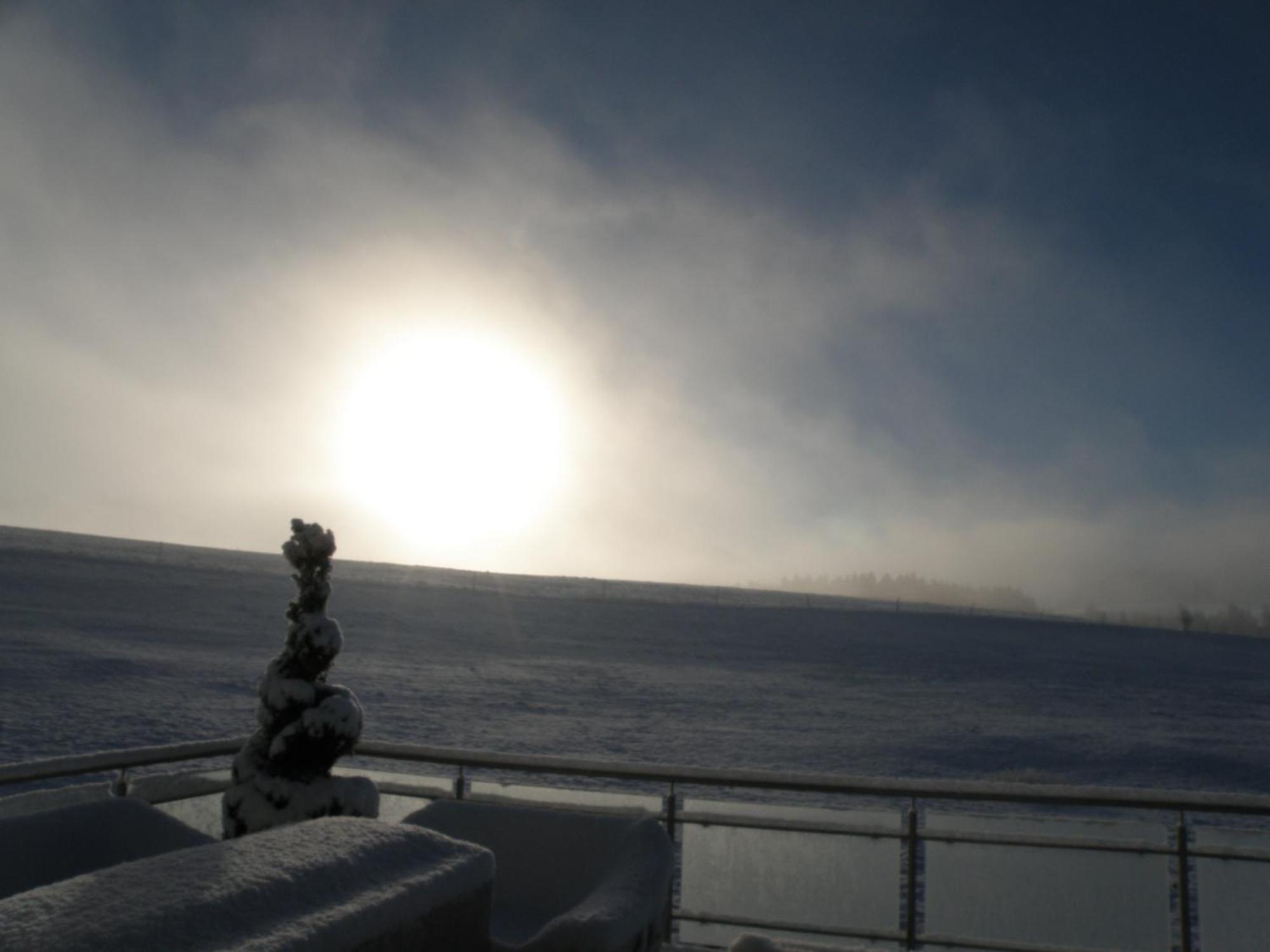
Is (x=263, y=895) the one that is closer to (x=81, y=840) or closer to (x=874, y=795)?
(x=81, y=840)

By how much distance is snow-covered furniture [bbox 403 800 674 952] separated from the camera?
128 inches

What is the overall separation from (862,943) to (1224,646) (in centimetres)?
12390

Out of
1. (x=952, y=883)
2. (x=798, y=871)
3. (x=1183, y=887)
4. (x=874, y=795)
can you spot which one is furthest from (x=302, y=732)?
(x=1183, y=887)

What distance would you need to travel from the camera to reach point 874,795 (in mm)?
4441

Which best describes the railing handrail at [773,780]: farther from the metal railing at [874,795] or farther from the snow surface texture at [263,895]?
the snow surface texture at [263,895]

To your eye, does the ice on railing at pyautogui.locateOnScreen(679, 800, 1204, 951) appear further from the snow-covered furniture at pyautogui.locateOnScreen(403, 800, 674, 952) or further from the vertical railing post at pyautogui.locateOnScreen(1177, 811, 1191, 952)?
the snow-covered furniture at pyautogui.locateOnScreen(403, 800, 674, 952)

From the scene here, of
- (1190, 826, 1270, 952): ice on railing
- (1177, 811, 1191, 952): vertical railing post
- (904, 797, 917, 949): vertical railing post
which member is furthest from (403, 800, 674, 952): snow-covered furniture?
(1190, 826, 1270, 952): ice on railing

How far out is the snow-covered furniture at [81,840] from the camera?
3100 millimetres

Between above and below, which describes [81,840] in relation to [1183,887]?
above

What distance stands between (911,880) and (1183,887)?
3.91 feet

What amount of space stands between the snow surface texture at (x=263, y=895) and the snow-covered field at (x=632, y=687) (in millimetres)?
18523

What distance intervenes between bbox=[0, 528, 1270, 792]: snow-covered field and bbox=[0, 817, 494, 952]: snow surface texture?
18.5 m

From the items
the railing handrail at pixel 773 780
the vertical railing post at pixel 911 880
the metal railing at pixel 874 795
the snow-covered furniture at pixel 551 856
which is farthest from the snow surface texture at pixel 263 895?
the vertical railing post at pixel 911 880

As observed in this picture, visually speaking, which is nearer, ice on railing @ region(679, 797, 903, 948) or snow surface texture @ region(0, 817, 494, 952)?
snow surface texture @ region(0, 817, 494, 952)
